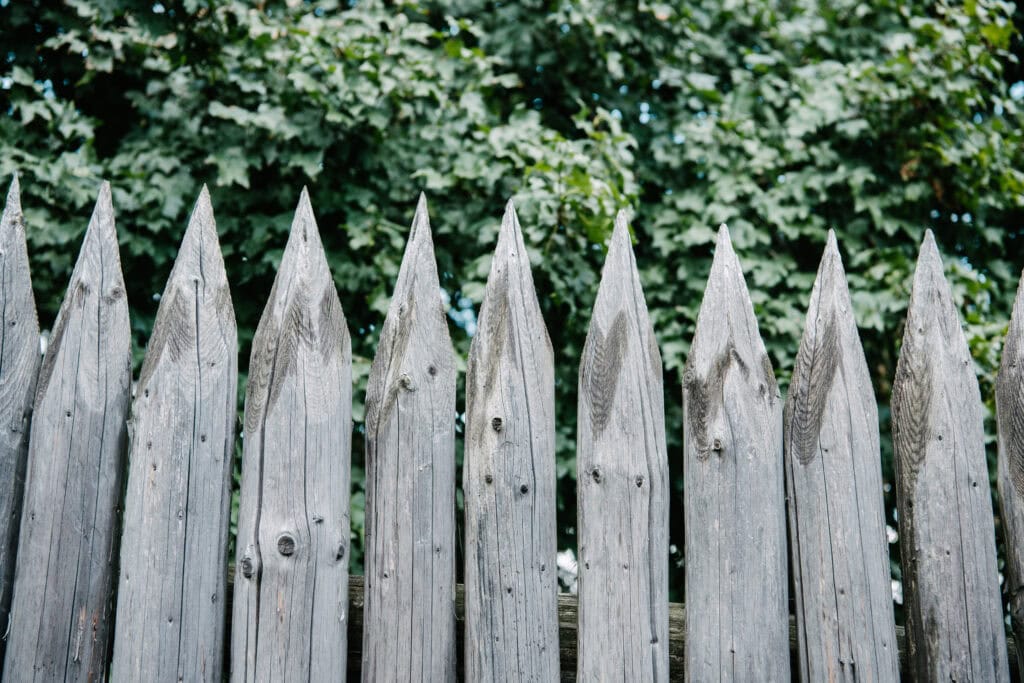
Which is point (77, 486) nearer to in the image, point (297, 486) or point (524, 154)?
point (297, 486)

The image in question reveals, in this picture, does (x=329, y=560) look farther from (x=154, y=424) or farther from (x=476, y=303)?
(x=476, y=303)

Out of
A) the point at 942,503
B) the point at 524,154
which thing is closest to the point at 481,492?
the point at 942,503

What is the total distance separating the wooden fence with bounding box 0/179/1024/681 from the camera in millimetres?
1586

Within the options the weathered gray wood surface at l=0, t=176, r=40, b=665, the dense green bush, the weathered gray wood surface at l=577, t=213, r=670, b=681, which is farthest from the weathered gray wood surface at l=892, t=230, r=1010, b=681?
the weathered gray wood surface at l=0, t=176, r=40, b=665

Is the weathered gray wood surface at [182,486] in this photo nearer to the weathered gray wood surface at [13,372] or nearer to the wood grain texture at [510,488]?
the weathered gray wood surface at [13,372]

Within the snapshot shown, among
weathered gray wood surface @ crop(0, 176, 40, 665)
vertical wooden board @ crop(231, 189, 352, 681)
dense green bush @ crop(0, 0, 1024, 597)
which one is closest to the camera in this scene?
vertical wooden board @ crop(231, 189, 352, 681)

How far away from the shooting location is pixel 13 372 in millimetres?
1716

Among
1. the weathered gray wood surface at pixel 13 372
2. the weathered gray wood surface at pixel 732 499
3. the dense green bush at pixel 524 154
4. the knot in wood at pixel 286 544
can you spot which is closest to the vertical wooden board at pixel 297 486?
the knot in wood at pixel 286 544

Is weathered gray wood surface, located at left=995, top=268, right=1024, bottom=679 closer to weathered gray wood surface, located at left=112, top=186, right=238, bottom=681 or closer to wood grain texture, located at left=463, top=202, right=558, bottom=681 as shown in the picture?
wood grain texture, located at left=463, top=202, right=558, bottom=681

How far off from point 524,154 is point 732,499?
173 cm

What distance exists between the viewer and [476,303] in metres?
3.03

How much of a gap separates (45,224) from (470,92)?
1.62 m

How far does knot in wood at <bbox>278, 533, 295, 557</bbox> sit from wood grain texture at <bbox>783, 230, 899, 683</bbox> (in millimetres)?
1007

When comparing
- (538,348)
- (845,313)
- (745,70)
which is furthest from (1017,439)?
(745,70)
